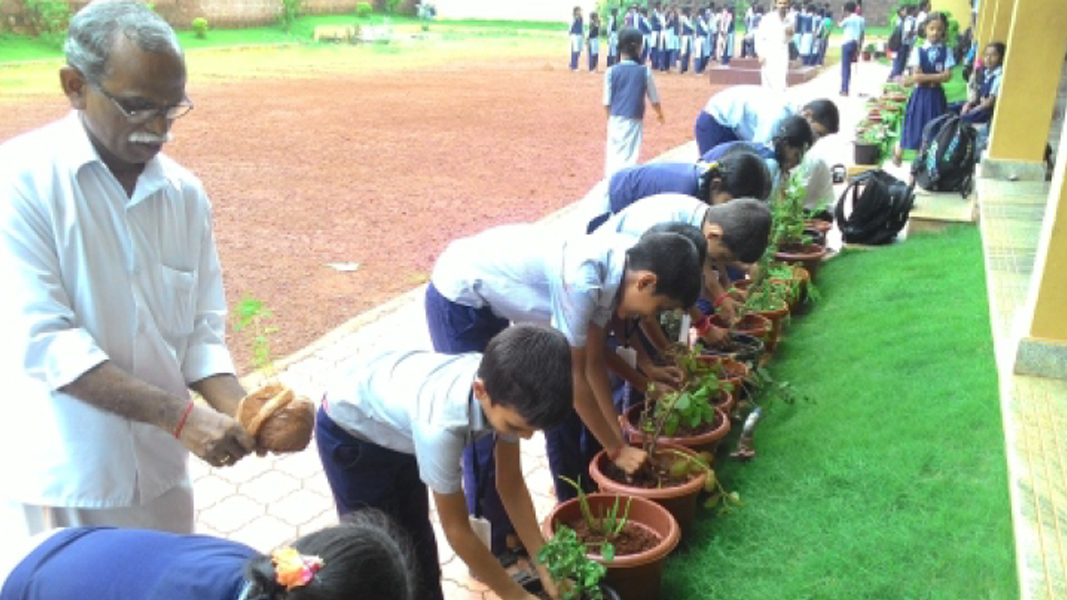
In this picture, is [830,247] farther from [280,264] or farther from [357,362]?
[357,362]

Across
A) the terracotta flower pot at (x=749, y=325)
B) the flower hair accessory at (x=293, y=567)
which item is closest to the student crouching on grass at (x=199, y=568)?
the flower hair accessory at (x=293, y=567)

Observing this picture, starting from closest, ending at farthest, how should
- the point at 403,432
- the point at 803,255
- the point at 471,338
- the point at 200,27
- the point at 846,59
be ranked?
the point at 403,432 → the point at 471,338 → the point at 803,255 → the point at 846,59 → the point at 200,27

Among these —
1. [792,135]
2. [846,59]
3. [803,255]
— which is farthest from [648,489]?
[846,59]

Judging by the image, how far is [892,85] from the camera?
1616 cm

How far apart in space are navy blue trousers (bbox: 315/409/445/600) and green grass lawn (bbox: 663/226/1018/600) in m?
0.87

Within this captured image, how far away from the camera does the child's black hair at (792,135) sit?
554cm

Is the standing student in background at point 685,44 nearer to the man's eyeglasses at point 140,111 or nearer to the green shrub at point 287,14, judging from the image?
the green shrub at point 287,14

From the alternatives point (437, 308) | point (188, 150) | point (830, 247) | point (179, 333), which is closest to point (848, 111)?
point (830, 247)

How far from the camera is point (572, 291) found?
9.53ft

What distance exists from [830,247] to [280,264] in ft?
14.1

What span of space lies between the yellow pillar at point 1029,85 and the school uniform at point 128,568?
746 centimetres

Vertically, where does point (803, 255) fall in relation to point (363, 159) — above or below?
above

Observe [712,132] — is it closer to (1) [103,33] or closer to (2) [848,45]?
(1) [103,33]

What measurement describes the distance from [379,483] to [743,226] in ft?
5.91
